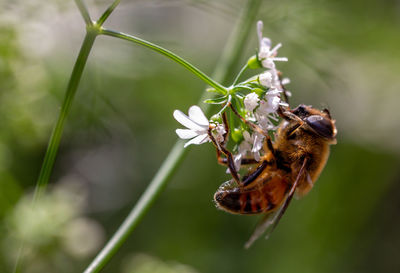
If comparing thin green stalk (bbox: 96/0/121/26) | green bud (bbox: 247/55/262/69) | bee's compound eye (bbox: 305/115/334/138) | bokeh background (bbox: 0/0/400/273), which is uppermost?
thin green stalk (bbox: 96/0/121/26)

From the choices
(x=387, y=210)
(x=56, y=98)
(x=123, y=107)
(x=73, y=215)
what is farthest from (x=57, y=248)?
(x=387, y=210)

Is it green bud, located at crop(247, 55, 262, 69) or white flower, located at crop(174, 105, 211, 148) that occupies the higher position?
green bud, located at crop(247, 55, 262, 69)

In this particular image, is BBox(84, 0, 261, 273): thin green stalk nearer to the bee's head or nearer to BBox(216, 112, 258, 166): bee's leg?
BBox(216, 112, 258, 166): bee's leg

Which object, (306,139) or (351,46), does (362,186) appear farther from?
(306,139)

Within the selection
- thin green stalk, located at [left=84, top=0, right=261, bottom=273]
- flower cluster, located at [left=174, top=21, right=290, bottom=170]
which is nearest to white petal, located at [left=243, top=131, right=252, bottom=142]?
flower cluster, located at [left=174, top=21, right=290, bottom=170]

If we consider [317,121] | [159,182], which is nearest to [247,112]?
[317,121]

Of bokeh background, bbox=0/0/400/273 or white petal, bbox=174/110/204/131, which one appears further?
bokeh background, bbox=0/0/400/273

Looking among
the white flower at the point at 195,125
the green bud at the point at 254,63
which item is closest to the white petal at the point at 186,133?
the white flower at the point at 195,125

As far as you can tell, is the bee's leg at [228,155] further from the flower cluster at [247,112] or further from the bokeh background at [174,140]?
the bokeh background at [174,140]
